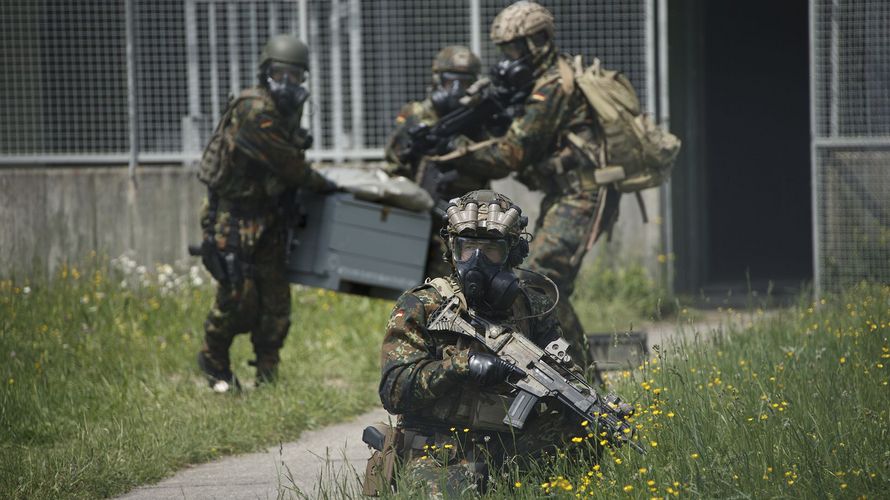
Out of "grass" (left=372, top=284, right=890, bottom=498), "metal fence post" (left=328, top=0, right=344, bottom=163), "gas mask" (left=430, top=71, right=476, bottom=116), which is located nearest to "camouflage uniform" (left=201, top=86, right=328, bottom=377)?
"gas mask" (left=430, top=71, right=476, bottom=116)

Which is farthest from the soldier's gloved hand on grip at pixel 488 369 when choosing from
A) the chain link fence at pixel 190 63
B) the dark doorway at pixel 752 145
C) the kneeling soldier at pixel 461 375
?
the dark doorway at pixel 752 145

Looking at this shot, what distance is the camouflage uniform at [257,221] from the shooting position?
7.23 metres

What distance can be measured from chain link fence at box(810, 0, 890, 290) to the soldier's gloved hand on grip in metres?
6.63

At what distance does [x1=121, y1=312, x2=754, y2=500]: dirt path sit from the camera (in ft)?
18.5

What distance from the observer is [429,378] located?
14.8 feet

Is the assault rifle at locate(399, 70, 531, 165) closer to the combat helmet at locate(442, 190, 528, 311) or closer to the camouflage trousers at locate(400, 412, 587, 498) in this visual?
the combat helmet at locate(442, 190, 528, 311)

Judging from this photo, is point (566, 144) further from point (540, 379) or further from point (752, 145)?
point (752, 145)

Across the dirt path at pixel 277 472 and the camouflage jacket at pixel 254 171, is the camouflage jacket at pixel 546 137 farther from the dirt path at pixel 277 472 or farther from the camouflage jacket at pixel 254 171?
the dirt path at pixel 277 472

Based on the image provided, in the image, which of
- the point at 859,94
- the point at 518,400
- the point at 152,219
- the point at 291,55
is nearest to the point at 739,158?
the point at 859,94

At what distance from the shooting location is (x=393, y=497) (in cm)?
440

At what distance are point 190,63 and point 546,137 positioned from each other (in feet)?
16.6

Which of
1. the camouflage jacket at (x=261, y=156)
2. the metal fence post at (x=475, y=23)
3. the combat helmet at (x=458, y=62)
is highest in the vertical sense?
the metal fence post at (x=475, y=23)

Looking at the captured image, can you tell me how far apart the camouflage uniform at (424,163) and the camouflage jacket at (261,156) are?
73 centimetres

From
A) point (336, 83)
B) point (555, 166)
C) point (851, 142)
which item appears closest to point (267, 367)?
point (555, 166)
